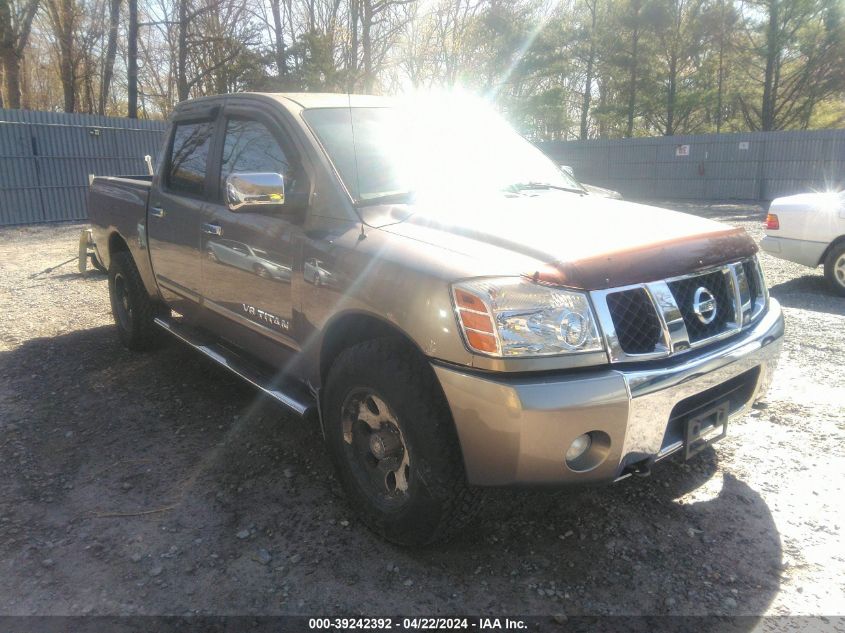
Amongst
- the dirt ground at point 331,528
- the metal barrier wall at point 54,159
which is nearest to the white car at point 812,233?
the dirt ground at point 331,528

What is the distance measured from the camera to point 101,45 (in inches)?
1141

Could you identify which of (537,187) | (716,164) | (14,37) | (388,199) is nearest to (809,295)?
(537,187)

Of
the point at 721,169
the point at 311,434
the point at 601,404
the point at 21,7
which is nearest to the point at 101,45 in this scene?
the point at 21,7

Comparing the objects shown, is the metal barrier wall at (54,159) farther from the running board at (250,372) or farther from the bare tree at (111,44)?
the running board at (250,372)

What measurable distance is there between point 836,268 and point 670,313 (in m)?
5.95

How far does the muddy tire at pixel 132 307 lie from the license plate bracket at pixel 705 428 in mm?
4113

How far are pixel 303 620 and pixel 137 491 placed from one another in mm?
1405

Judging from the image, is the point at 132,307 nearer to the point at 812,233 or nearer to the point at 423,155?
the point at 423,155

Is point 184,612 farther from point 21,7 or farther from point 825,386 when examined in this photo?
point 21,7

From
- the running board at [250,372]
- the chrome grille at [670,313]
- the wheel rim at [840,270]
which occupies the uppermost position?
the chrome grille at [670,313]

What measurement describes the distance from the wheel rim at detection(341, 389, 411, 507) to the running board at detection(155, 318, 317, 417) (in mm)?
318

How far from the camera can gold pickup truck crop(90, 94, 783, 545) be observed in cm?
228

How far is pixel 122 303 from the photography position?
5.58 m

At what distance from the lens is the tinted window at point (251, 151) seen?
3.47 metres
